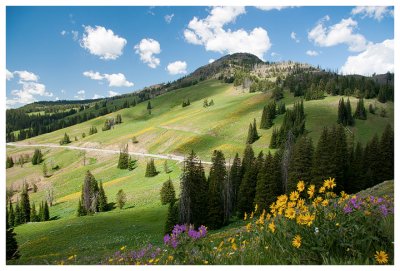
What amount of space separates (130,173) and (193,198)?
6170 centimetres

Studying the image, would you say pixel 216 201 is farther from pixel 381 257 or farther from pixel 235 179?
pixel 381 257

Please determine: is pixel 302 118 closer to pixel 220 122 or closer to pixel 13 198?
A: pixel 220 122

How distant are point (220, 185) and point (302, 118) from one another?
2384 inches

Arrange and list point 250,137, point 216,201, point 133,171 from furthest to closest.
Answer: point 133,171 → point 250,137 → point 216,201

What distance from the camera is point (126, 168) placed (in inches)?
4473

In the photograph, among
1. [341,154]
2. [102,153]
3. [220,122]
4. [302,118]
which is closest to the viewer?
[341,154]

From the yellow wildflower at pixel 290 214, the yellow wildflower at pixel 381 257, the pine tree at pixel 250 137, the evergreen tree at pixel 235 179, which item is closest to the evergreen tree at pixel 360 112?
the pine tree at pixel 250 137

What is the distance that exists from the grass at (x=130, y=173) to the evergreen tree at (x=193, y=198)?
5951mm

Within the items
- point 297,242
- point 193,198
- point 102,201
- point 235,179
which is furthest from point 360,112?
point 297,242

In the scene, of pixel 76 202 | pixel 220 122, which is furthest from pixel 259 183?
pixel 220 122

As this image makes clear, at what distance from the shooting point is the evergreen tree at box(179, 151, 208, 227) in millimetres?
45469

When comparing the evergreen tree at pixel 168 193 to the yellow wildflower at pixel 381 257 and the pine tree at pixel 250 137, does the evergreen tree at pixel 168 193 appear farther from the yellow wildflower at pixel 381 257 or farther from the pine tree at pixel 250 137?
the yellow wildflower at pixel 381 257

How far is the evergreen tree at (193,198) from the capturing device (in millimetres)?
45469

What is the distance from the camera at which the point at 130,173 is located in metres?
106
